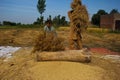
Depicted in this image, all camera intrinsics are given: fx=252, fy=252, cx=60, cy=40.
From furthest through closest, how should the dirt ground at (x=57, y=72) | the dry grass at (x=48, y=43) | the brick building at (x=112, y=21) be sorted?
the brick building at (x=112, y=21)
the dry grass at (x=48, y=43)
the dirt ground at (x=57, y=72)

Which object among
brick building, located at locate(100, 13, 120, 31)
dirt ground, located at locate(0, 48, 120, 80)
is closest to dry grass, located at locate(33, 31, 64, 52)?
dirt ground, located at locate(0, 48, 120, 80)

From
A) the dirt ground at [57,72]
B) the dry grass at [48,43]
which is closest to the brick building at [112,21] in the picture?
the dry grass at [48,43]

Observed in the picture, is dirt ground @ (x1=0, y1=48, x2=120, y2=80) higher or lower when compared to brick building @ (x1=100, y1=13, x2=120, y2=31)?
lower

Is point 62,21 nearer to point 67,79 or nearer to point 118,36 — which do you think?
point 118,36

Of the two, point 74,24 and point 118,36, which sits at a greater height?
point 74,24

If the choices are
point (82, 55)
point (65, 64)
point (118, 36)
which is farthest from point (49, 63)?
point (118, 36)

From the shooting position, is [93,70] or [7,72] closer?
[93,70]

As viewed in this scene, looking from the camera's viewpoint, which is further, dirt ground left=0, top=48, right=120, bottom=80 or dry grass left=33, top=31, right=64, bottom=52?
dry grass left=33, top=31, right=64, bottom=52

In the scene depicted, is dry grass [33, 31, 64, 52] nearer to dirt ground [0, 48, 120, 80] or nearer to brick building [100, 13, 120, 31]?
dirt ground [0, 48, 120, 80]

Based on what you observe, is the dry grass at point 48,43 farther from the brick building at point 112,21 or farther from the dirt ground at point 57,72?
the brick building at point 112,21

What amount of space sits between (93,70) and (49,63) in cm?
132

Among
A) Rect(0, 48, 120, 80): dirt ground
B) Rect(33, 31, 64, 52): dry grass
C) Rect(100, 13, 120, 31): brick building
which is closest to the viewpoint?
Rect(0, 48, 120, 80): dirt ground

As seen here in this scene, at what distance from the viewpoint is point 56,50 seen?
330 inches

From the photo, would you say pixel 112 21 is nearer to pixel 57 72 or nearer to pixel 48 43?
pixel 48 43
